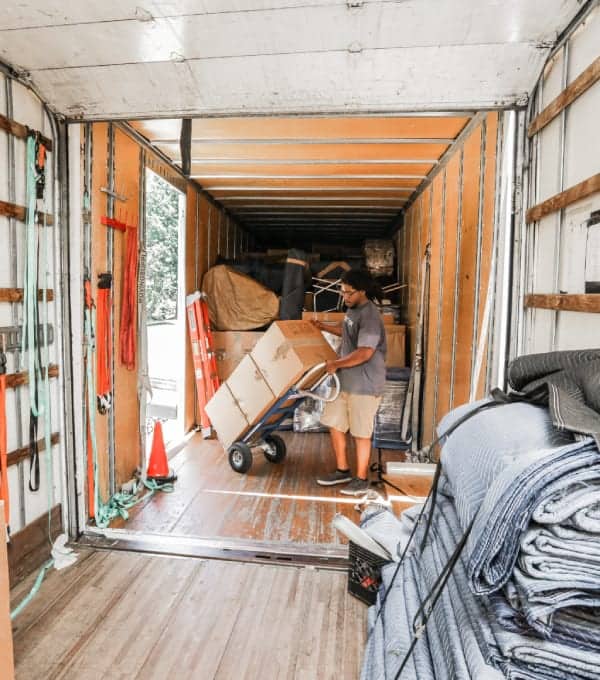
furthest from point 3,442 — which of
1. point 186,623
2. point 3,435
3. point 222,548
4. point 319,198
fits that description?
point 319,198

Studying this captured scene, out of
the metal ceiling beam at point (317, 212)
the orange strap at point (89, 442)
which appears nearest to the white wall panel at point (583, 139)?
the orange strap at point (89, 442)

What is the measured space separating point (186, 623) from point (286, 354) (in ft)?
6.71

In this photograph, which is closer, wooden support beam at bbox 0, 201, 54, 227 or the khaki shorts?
wooden support beam at bbox 0, 201, 54, 227

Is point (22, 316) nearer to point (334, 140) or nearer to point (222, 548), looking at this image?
point (222, 548)

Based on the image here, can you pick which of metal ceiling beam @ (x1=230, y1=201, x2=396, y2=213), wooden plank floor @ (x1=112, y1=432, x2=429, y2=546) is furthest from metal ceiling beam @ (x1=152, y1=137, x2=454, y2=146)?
wooden plank floor @ (x1=112, y1=432, x2=429, y2=546)

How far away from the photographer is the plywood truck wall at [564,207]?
171 centimetres

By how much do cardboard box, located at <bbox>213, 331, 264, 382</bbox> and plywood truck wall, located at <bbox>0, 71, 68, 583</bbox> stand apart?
125 inches

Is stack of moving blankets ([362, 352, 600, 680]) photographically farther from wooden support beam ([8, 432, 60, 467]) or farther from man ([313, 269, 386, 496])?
man ([313, 269, 386, 496])

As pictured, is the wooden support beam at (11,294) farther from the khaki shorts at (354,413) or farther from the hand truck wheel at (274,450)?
the hand truck wheel at (274,450)

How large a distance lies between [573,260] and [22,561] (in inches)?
123

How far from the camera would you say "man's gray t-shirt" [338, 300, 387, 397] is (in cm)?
383

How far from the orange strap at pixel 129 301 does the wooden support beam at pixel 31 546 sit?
126 centimetres

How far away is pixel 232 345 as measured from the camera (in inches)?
237

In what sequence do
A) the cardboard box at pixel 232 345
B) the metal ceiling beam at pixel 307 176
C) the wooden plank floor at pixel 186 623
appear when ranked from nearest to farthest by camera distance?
the wooden plank floor at pixel 186 623 → the metal ceiling beam at pixel 307 176 → the cardboard box at pixel 232 345
